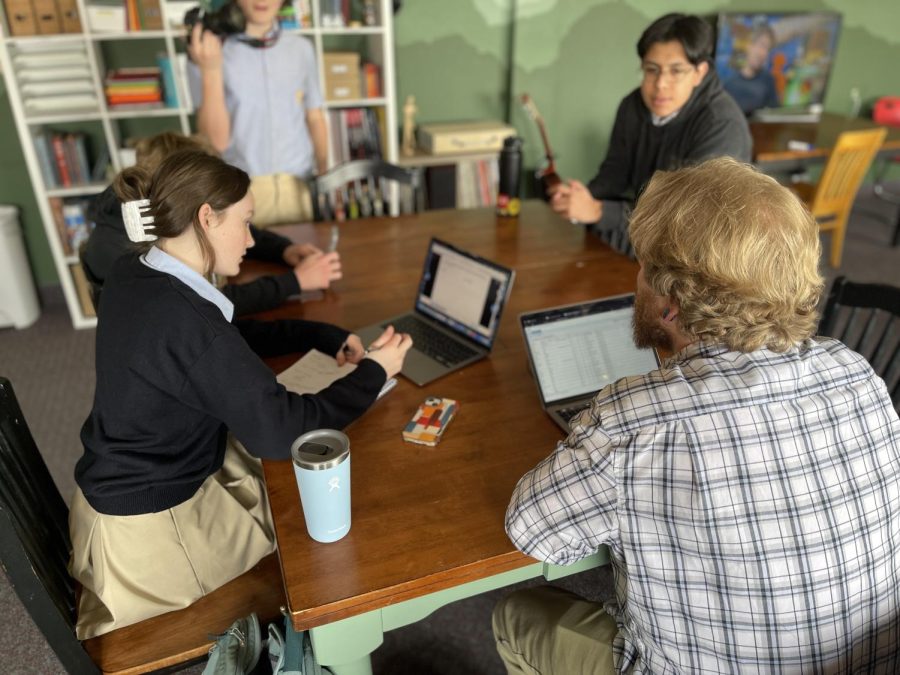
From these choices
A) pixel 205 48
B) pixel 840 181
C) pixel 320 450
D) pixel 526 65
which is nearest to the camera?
pixel 320 450

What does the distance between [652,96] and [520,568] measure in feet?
6.00

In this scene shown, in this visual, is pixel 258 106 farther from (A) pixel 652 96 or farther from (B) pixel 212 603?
(B) pixel 212 603

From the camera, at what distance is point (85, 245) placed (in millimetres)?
1852

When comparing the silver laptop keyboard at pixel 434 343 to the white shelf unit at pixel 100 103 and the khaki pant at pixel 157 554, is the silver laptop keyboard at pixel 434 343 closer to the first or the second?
the khaki pant at pixel 157 554

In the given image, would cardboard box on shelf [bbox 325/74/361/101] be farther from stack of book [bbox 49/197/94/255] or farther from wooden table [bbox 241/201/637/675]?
wooden table [bbox 241/201/637/675]

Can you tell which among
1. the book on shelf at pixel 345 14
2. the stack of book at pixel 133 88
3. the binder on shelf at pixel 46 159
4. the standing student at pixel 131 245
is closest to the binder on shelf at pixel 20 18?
the stack of book at pixel 133 88

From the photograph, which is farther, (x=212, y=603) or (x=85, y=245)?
(x=85, y=245)

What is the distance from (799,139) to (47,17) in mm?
4075

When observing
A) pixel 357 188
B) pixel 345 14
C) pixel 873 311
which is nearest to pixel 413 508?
pixel 873 311

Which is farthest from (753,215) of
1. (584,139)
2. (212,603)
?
(584,139)

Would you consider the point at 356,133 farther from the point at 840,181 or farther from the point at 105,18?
the point at 840,181

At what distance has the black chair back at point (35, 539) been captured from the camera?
3.32ft

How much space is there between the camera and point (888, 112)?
4664 millimetres

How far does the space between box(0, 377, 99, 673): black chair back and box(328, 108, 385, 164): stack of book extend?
2.59 metres
